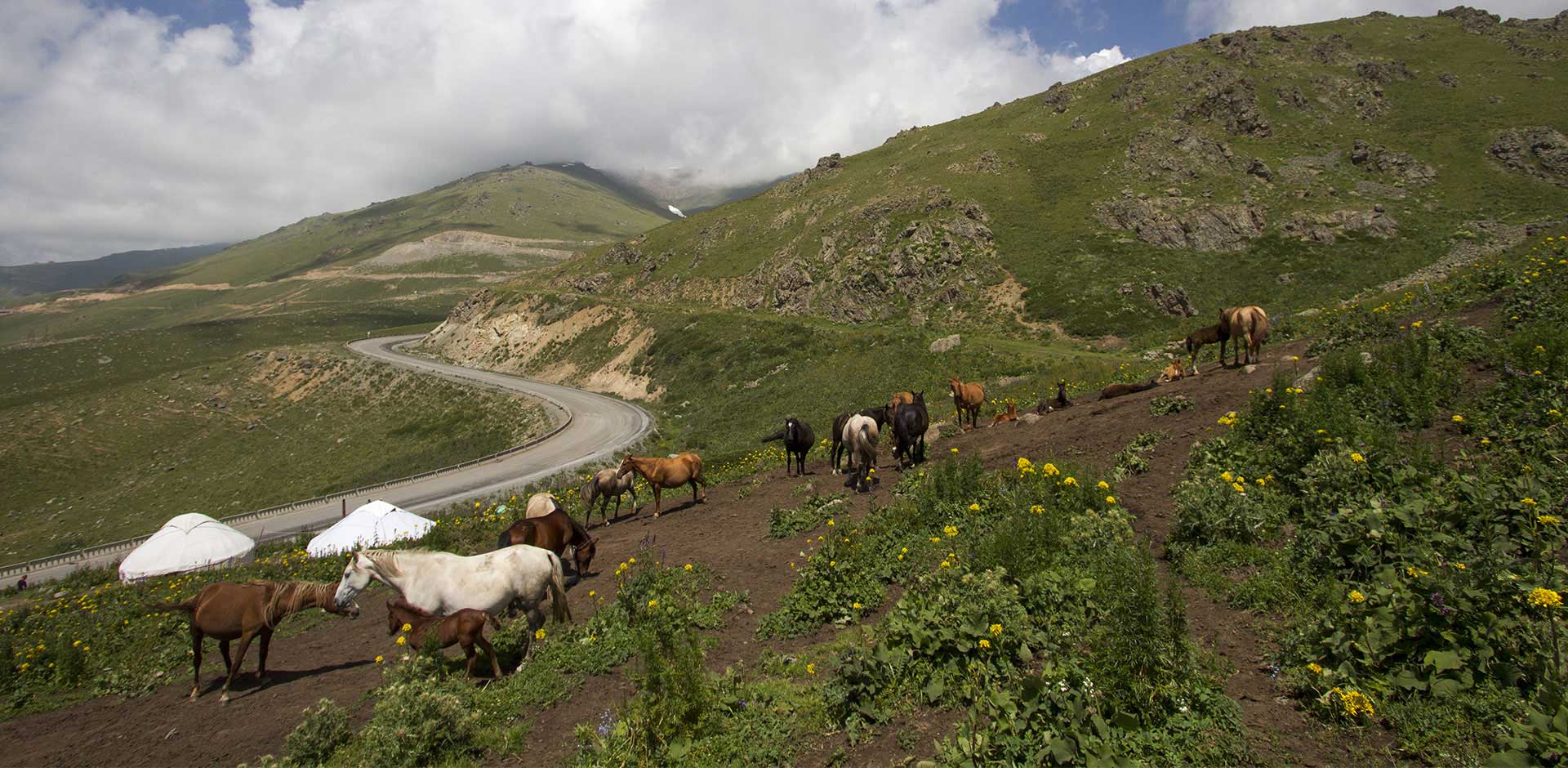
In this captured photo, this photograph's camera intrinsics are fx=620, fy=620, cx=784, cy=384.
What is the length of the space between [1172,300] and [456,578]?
2039 inches

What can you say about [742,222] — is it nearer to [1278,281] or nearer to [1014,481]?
[1278,281]

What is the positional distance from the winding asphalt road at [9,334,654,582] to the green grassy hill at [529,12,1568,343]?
22073mm

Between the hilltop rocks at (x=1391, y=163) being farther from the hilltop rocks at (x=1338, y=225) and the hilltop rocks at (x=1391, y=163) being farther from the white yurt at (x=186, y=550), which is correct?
the white yurt at (x=186, y=550)

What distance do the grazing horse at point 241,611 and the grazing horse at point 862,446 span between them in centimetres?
1060

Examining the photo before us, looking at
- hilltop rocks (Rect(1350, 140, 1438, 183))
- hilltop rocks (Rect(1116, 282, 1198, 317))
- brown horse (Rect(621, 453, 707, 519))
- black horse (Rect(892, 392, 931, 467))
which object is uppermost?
hilltop rocks (Rect(1350, 140, 1438, 183))

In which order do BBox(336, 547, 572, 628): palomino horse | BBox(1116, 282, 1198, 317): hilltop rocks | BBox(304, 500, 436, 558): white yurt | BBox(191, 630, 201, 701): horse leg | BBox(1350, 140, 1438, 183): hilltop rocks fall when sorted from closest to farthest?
BBox(336, 547, 572, 628): palomino horse, BBox(191, 630, 201, 701): horse leg, BBox(304, 500, 436, 558): white yurt, BBox(1116, 282, 1198, 317): hilltop rocks, BBox(1350, 140, 1438, 183): hilltop rocks

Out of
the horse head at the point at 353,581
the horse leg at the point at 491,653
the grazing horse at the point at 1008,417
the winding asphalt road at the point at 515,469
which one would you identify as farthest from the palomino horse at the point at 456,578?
the winding asphalt road at the point at 515,469

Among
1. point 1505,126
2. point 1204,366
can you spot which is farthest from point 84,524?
point 1505,126

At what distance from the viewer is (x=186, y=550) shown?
86.6 ft

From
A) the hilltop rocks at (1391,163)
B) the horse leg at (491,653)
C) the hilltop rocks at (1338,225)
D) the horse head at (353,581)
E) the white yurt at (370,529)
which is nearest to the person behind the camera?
the horse leg at (491,653)

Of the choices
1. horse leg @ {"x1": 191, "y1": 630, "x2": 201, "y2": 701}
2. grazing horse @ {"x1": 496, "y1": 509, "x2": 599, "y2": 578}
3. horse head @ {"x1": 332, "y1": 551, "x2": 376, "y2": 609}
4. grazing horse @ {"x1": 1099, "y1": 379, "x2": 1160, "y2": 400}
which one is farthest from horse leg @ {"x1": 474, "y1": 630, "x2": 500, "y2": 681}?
grazing horse @ {"x1": 1099, "y1": 379, "x2": 1160, "y2": 400}

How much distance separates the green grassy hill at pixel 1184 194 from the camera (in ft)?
169

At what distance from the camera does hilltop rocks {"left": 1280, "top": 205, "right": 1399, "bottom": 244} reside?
2069 inches

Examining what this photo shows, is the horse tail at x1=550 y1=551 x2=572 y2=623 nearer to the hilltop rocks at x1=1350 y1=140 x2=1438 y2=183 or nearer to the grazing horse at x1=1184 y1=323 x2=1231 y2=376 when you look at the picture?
the grazing horse at x1=1184 y1=323 x2=1231 y2=376
